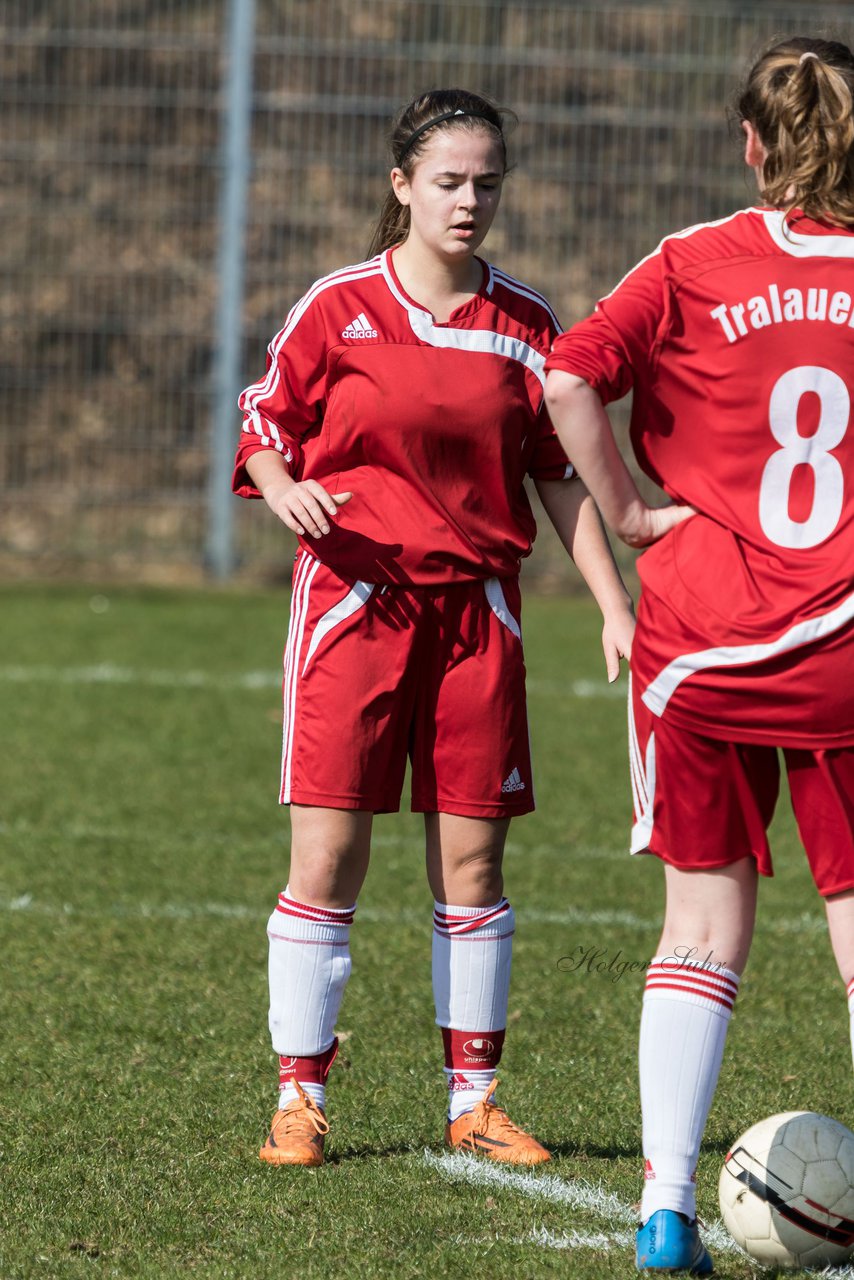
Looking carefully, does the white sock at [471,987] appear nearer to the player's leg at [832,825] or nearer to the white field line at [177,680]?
the player's leg at [832,825]

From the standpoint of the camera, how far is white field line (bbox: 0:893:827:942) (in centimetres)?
535

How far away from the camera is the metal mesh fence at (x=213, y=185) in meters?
12.1

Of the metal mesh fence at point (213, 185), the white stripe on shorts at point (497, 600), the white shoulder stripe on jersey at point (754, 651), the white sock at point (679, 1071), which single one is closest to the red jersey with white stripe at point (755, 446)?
the white shoulder stripe on jersey at point (754, 651)

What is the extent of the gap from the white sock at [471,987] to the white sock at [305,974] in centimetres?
21

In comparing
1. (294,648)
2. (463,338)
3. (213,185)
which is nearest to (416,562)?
(294,648)

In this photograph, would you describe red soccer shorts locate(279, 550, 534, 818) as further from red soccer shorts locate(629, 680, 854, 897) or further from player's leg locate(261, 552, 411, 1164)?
red soccer shorts locate(629, 680, 854, 897)

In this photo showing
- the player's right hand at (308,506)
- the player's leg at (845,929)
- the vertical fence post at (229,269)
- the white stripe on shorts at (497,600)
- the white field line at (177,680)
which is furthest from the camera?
the vertical fence post at (229,269)

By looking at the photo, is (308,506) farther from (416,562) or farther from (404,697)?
(404,697)

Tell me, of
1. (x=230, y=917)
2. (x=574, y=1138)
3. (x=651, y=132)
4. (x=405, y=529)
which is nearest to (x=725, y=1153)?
(x=574, y=1138)

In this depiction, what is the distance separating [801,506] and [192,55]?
10.5m

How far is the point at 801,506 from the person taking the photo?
2670 millimetres

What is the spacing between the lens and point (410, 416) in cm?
340

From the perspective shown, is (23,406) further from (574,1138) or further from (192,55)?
(574,1138)

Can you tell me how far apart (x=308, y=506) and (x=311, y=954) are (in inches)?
35.0
